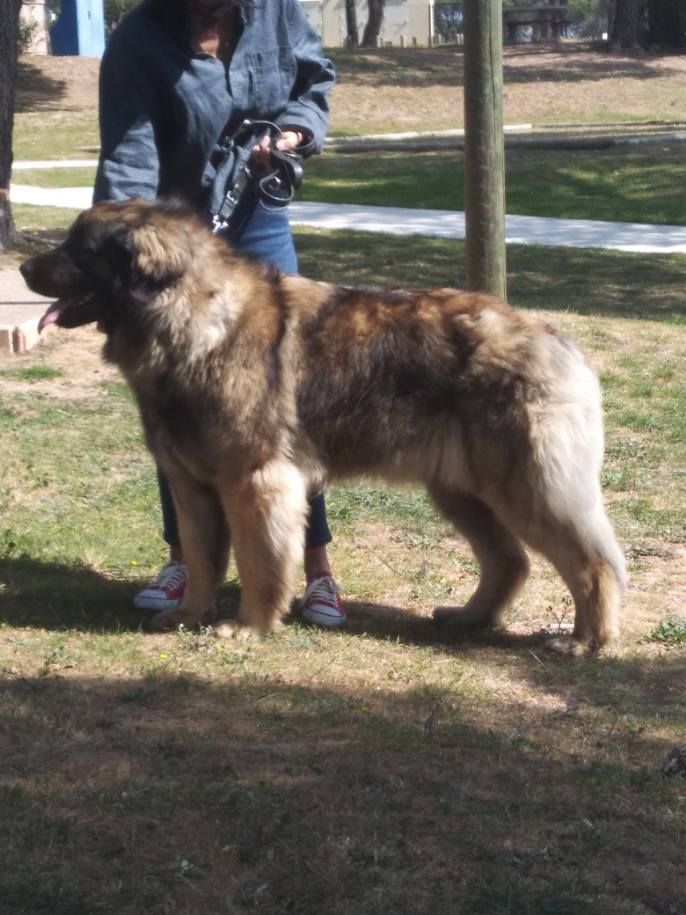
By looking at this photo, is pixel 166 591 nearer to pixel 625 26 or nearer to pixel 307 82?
pixel 307 82

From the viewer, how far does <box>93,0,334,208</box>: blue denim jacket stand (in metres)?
4.91

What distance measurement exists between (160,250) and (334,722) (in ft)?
5.70

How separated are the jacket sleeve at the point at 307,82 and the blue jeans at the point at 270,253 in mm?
330

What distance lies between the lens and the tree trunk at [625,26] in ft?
141

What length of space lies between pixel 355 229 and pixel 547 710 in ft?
36.1

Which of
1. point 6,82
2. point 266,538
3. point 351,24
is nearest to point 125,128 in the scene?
point 266,538

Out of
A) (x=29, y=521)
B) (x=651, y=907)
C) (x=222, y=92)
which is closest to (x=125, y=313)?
(x=222, y=92)

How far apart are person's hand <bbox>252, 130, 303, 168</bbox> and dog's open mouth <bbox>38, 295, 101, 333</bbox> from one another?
0.89 m

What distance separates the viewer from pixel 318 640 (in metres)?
5.14

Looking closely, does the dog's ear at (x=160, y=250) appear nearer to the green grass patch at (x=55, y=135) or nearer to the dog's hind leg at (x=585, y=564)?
the dog's hind leg at (x=585, y=564)

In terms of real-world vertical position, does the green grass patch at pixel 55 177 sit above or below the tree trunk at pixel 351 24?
below

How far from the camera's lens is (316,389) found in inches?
193

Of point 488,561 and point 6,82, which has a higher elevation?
point 6,82

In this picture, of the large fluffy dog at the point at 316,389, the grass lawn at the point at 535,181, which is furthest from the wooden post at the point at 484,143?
the grass lawn at the point at 535,181
